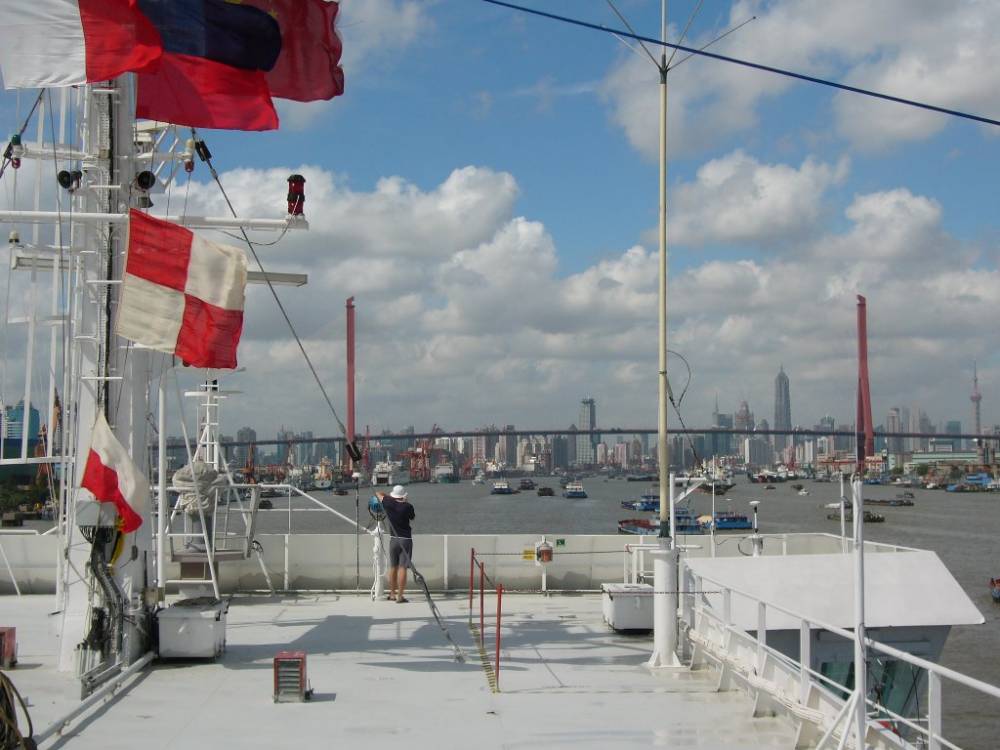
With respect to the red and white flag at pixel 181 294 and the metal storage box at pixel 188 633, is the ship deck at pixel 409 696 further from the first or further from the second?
the red and white flag at pixel 181 294

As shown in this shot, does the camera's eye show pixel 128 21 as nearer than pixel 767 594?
Yes

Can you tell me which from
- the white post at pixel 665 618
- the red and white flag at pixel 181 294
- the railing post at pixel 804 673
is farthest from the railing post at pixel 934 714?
the red and white flag at pixel 181 294

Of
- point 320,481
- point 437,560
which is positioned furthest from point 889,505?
point 437,560

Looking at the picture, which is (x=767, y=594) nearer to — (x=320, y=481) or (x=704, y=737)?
(x=704, y=737)

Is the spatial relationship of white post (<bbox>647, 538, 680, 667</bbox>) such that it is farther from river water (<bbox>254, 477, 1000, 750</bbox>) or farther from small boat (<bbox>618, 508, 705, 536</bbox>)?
small boat (<bbox>618, 508, 705, 536</bbox>)

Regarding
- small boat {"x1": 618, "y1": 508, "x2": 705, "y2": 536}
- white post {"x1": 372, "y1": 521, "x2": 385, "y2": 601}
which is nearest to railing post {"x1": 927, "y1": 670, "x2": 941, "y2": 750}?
white post {"x1": 372, "y1": 521, "x2": 385, "y2": 601}

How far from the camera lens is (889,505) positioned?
108 metres

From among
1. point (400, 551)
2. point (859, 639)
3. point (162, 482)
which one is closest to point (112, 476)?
point (162, 482)

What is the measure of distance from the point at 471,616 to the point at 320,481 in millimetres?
146802

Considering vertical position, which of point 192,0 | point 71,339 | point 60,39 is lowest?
point 71,339

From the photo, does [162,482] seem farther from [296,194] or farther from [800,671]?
[800,671]

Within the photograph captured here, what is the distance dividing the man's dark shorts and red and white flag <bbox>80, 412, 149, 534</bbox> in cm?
482

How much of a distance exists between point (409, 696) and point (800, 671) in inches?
126

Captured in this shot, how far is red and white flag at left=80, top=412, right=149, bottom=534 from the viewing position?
896 centimetres
